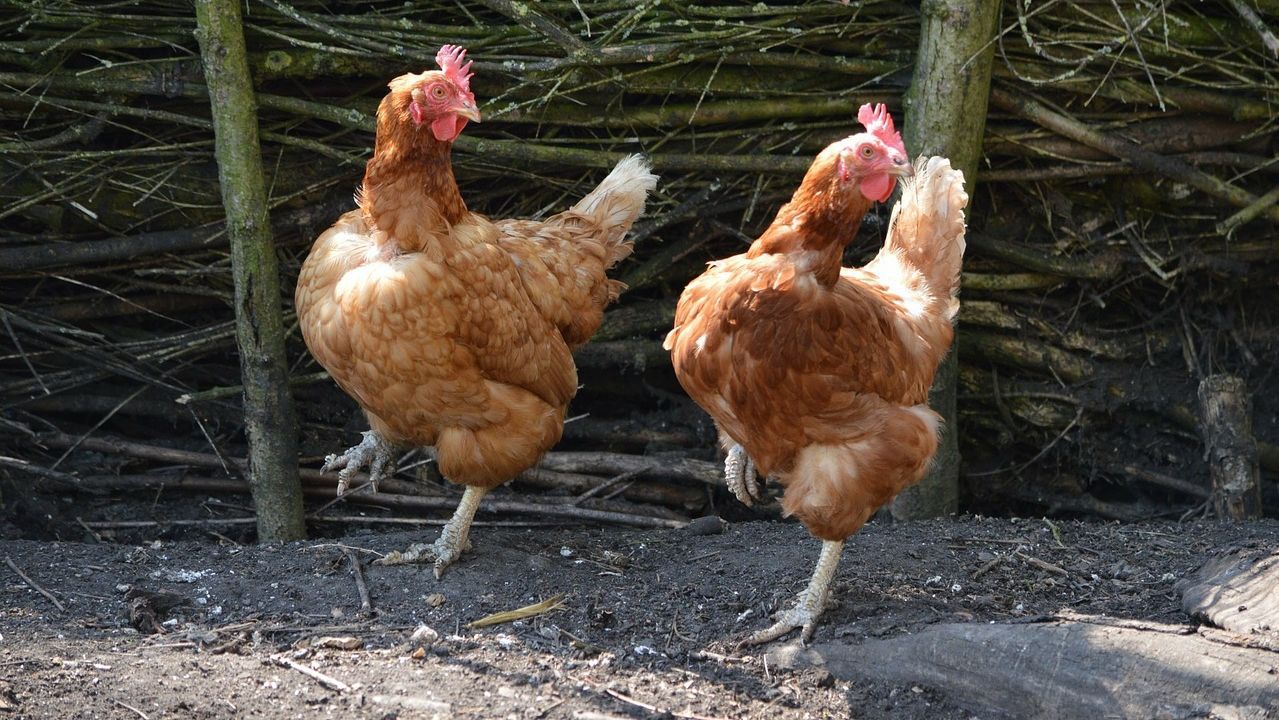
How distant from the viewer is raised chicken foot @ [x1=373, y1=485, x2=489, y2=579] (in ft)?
12.9

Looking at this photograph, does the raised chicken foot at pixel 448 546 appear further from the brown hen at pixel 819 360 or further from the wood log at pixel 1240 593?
the wood log at pixel 1240 593

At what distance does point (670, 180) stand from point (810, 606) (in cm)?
199

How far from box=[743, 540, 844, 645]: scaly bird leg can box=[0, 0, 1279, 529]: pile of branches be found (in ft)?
5.30

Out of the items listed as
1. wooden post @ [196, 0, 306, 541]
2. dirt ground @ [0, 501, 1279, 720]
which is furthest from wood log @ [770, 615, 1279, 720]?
wooden post @ [196, 0, 306, 541]

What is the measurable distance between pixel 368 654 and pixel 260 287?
157 centimetres

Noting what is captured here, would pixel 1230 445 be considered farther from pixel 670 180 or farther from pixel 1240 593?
pixel 670 180

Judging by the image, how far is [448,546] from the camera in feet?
12.9

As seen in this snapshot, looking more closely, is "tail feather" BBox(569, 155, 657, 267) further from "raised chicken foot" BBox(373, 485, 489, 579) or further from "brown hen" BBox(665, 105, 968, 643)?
"raised chicken foot" BBox(373, 485, 489, 579)

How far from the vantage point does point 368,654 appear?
10.5ft

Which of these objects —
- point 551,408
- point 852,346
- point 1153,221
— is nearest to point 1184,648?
point 852,346

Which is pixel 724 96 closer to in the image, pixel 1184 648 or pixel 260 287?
pixel 260 287

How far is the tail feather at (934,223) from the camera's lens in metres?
3.86

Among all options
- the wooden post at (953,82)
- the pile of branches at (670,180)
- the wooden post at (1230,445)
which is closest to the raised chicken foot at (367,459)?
the pile of branches at (670,180)

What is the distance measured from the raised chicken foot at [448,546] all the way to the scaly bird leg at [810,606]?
109 centimetres
